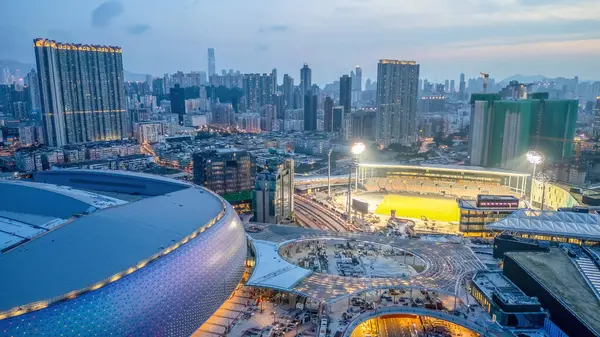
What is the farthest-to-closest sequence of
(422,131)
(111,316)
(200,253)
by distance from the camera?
1. (422,131)
2. (200,253)
3. (111,316)

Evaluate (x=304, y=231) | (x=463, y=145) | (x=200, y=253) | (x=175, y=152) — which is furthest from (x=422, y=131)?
(x=200, y=253)

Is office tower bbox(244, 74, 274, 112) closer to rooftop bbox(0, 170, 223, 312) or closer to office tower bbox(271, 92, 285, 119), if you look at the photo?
office tower bbox(271, 92, 285, 119)

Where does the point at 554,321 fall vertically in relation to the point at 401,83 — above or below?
below

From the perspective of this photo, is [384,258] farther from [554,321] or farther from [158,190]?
[158,190]

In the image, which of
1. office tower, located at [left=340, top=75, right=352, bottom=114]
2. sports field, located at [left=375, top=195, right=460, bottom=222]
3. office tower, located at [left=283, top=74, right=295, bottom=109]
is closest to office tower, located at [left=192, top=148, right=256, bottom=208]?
sports field, located at [left=375, top=195, right=460, bottom=222]

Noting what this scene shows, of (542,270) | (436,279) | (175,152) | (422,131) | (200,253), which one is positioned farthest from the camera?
(422,131)

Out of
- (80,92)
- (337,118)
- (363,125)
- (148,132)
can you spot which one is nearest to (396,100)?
(363,125)

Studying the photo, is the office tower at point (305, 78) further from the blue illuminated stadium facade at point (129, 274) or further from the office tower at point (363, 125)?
the blue illuminated stadium facade at point (129, 274)
